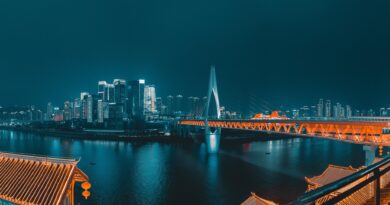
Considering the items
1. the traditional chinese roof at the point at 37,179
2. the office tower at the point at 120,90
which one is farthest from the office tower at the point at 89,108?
the traditional chinese roof at the point at 37,179

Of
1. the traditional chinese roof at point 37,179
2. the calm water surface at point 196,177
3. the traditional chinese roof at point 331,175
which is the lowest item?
the calm water surface at point 196,177

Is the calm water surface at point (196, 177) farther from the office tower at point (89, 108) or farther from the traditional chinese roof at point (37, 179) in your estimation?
the office tower at point (89, 108)

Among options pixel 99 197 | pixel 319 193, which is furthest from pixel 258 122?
pixel 319 193

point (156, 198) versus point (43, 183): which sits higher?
point (43, 183)

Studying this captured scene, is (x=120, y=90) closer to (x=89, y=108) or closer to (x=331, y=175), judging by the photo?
(x=89, y=108)

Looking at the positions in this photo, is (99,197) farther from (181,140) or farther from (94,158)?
(181,140)

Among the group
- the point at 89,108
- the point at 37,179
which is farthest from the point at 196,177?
the point at 89,108

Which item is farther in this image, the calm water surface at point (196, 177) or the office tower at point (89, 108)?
the office tower at point (89, 108)

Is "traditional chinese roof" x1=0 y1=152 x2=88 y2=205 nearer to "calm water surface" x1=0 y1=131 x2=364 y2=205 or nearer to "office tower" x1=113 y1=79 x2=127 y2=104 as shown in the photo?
"calm water surface" x1=0 y1=131 x2=364 y2=205

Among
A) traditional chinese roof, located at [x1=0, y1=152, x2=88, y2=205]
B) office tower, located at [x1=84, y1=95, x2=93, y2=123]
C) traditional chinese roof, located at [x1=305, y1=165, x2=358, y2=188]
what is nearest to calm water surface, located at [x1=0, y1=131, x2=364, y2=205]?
traditional chinese roof, located at [x1=305, y1=165, x2=358, y2=188]
